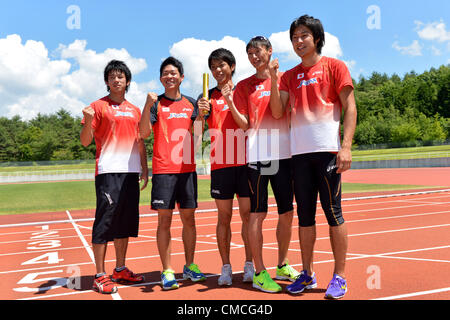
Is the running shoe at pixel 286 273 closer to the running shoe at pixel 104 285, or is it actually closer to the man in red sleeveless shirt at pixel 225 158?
the man in red sleeveless shirt at pixel 225 158

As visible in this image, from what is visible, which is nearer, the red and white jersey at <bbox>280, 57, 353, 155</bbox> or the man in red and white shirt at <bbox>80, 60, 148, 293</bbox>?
the red and white jersey at <bbox>280, 57, 353, 155</bbox>

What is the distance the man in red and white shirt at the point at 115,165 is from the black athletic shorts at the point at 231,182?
939 mm

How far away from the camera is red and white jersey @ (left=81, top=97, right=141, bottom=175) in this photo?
14.0 ft

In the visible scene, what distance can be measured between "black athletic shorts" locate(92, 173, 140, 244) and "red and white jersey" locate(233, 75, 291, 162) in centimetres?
139

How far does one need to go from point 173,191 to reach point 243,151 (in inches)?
33.6

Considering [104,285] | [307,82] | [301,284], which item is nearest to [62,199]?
[104,285]

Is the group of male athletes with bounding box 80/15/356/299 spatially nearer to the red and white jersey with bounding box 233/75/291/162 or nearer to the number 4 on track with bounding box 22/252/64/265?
the red and white jersey with bounding box 233/75/291/162

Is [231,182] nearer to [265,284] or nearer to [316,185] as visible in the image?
[316,185]

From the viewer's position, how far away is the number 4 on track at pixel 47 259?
232 inches

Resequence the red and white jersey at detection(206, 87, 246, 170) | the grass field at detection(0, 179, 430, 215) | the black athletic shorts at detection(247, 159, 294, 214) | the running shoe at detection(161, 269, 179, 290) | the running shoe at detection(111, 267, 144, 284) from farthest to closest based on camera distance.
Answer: the grass field at detection(0, 179, 430, 215) → the running shoe at detection(111, 267, 144, 284) → the red and white jersey at detection(206, 87, 246, 170) → the running shoe at detection(161, 269, 179, 290) → the black athletic shorts at detection(247, 159, 294, 214)

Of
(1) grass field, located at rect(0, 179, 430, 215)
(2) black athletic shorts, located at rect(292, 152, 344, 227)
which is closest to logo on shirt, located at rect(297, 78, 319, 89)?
(2) black athletic shorts, located at rect(292, 152, 344, 227)

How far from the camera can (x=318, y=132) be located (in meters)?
3.57
